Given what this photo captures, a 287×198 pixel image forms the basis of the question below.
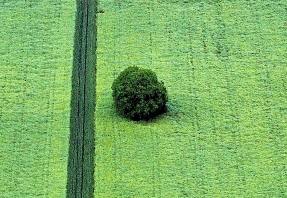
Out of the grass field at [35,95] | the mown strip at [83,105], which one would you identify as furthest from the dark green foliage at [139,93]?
the grass field at [35,95]

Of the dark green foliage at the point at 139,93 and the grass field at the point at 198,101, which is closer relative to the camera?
the grass field at the point at 198,101

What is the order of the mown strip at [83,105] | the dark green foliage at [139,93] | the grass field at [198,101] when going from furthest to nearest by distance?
the dark green foliage at [139,93]
the mown strip at [83,105]
the grass field at [198,101]

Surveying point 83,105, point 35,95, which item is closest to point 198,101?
point 83,105

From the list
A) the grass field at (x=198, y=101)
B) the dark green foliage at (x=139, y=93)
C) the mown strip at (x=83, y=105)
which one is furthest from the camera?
the dark green foliage at (x=139, y=93)

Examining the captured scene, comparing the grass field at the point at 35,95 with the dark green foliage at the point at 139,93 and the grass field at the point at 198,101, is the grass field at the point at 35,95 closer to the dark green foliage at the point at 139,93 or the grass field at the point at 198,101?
the grass field at the point at 198,101

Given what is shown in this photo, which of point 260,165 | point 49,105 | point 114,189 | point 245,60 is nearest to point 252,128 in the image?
point 260,165

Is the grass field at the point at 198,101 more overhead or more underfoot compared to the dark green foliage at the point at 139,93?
more underfoot

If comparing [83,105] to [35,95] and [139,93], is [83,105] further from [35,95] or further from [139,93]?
[139,93]

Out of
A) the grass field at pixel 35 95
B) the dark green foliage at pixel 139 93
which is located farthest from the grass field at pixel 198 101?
the grass field at pixel 35 95
